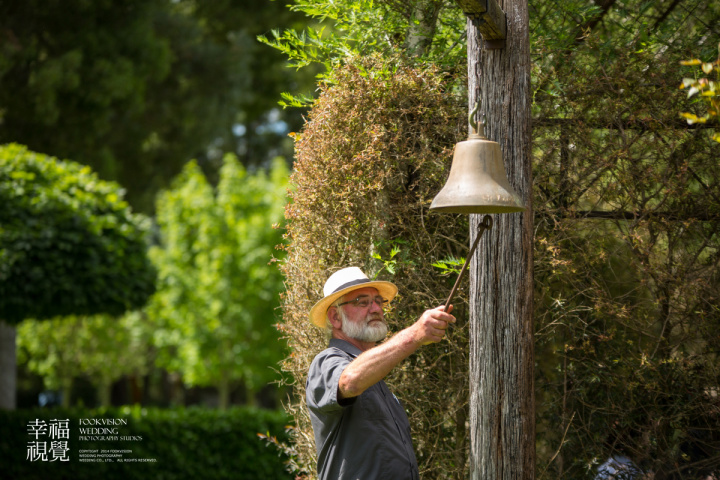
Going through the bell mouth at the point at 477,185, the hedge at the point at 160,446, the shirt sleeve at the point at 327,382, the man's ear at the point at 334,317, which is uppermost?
the bell mouth at the point at 477,185

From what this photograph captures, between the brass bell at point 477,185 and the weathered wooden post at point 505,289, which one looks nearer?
the brass bell at point 477,185

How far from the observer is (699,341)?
11.0 ft

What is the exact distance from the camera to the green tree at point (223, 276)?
14.6 meters

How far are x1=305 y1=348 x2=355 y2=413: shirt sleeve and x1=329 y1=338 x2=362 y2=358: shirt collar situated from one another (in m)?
0.08

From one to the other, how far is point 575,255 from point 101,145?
12288mm

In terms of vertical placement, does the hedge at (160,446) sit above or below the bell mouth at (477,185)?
below

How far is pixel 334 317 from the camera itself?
3.02 m

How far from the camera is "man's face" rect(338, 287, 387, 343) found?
289cm

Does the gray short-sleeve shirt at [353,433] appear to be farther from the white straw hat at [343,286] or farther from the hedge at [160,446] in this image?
the hedge at [160,446]

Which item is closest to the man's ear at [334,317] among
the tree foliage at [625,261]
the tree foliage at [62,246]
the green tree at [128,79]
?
the tree foliage at [625,261]

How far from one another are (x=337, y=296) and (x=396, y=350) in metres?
0.68

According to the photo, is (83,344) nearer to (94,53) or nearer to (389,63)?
(94,53)

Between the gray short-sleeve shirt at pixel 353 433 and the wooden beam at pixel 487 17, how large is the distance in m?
1.49

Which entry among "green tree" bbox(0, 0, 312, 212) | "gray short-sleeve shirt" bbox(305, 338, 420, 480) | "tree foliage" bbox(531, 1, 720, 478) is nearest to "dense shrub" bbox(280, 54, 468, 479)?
"tree foliage" bbox(531, 1, 720, 478)
